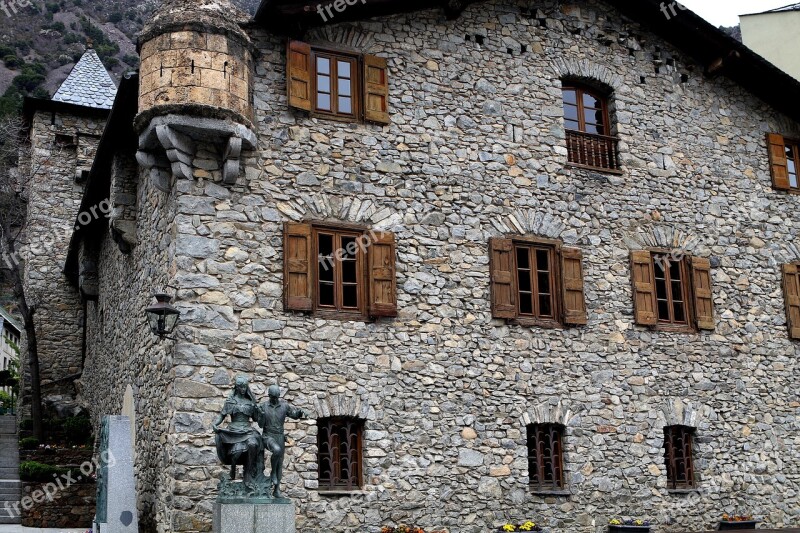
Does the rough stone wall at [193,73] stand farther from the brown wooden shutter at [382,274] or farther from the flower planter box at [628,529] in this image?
the flower planter box at [628,529]

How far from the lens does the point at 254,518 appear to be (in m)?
9.83

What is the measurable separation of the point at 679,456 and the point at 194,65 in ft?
31.9

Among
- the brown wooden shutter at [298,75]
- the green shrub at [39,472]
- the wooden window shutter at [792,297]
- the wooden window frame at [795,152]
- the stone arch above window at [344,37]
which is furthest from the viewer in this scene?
the wooden window frame at [795,152]

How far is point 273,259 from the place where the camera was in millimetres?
12344

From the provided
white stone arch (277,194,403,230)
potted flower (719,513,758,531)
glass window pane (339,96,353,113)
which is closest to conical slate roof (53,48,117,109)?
glass window pane (339,96,353,113)

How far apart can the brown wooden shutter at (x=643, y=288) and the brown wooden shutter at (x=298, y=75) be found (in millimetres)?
5932

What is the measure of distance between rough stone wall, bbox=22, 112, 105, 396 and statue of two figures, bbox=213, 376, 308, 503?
16687mm

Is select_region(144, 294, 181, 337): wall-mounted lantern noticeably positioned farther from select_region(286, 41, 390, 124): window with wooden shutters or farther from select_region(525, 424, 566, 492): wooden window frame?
select_region(525, 424, 566, 492): wooden window frame

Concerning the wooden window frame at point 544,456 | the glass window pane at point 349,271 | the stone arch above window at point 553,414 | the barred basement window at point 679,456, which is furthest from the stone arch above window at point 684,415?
the glass window pane at point 349,271

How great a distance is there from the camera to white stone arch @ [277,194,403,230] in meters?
12.6

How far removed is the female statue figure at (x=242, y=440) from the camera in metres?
10.0

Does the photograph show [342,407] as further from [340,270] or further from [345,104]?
[345,104]

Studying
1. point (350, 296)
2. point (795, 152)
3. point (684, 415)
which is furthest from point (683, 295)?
point (350, 296)

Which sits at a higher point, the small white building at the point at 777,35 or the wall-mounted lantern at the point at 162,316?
the small white building at the point at 777,35
